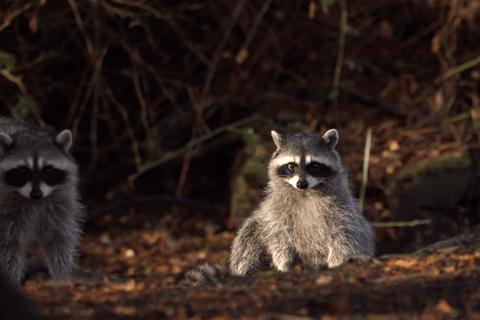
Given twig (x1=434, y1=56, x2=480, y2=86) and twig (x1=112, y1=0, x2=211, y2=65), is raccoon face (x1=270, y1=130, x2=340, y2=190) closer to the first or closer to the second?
twig (x1=112, y1=0, x2=211, y2=65)

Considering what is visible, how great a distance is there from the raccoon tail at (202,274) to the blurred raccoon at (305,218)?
6.9 inches

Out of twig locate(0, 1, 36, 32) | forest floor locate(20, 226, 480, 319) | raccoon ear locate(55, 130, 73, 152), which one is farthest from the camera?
twig locate(0, 1, 36, 32)

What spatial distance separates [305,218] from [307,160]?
1.75 ft

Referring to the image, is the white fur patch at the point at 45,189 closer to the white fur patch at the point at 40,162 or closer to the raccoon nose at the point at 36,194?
the raccoon nose at the point at 36,194

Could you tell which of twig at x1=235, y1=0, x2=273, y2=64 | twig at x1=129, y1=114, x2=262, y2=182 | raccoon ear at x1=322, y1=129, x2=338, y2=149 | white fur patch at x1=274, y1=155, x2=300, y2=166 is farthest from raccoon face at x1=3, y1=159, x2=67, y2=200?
twig at x1=235, y1=0, x2=273, y2=64

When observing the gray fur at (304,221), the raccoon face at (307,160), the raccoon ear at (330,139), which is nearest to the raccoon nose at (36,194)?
the gray fur at (304,221)

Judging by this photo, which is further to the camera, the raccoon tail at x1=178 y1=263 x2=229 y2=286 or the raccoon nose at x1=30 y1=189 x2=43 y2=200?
the raccoon tail at x1=178 y1=263 x2=229 y2=286

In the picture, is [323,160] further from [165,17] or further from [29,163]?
[165,17]

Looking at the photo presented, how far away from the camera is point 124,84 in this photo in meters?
9.94

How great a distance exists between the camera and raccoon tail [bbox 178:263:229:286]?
523 cm

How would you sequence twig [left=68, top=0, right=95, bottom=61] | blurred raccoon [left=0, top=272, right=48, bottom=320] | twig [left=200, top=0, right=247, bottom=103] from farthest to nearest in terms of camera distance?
twig [left=200, top=0, right=247, bottom=103], twig [left=68, top=0, right=95, bottom=61], blurred raccoon [left=0, top=272, right=48, bottom=320]

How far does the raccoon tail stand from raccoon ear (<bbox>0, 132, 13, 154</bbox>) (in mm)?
2049

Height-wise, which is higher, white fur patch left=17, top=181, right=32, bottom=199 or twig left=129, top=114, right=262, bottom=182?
twig left=129, top=114, right=262, bottom=182

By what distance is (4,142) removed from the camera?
511 centimetres
